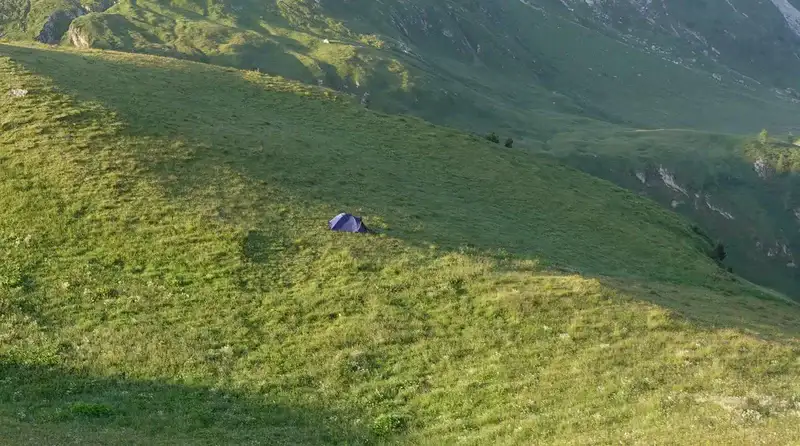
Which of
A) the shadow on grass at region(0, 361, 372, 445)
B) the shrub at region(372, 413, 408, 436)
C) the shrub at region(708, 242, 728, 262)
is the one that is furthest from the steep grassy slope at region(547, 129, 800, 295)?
the shadow on grass at region(0, 361, 372, 445)

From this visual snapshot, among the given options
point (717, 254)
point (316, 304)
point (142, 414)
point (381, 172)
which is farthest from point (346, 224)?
point (717, 254)

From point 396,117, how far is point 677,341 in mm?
55076

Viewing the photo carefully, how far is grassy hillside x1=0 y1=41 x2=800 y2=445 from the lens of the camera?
894 inches

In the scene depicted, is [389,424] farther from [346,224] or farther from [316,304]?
[346,224]

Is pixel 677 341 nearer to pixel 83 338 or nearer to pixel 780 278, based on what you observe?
pixel 83 338

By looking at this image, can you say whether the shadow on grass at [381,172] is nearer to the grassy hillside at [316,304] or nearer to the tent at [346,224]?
the grassy hillside at [316,304]

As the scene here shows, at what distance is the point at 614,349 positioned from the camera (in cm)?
2802

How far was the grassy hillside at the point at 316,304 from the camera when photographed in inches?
894

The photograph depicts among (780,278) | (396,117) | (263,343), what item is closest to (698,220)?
(780,278)

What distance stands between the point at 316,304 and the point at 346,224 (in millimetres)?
10111

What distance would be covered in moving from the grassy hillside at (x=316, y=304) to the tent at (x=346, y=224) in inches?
34.2

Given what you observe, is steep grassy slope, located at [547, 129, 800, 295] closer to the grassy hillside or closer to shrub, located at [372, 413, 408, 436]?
the grassy hillside

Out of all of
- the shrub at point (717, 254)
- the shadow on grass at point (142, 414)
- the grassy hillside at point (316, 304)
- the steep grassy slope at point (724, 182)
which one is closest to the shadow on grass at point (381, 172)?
the grassy hillside at point (316, 304)

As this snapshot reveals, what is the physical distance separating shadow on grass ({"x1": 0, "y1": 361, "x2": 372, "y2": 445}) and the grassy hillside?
0.37 feet
